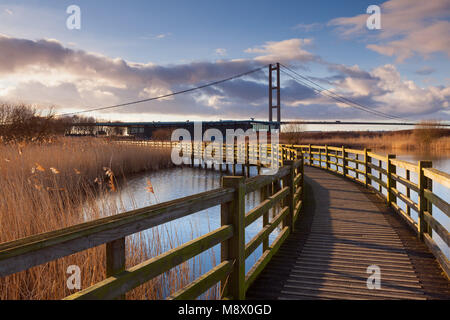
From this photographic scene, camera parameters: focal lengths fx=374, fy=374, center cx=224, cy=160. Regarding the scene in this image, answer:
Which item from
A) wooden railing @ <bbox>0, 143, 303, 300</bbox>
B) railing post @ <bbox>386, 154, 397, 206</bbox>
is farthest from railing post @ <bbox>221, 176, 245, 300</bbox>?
railing post @ <bbox>386, 154, 397, 206</bbox>

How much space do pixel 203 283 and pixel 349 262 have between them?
2469mm

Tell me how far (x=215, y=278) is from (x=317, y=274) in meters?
1.72

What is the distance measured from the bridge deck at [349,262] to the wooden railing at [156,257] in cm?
39

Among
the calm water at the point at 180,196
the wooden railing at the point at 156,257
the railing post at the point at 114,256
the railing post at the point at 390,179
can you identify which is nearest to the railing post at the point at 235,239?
the wooden railing at the point at 156,257

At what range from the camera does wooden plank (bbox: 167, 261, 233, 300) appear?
2.71 m

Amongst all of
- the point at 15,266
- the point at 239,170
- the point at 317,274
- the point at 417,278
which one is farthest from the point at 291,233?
the point at 239,170

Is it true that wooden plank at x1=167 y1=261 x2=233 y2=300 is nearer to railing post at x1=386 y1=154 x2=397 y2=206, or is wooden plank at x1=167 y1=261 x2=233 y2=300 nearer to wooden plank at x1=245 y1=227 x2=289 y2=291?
wooden plank at x1=245 y1=227 x2=289 y2=291

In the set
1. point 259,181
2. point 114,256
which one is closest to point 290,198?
point 259,181

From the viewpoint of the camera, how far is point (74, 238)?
1.77 meters

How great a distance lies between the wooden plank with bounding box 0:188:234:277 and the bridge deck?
191cm

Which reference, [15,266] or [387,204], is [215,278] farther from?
[387,204]

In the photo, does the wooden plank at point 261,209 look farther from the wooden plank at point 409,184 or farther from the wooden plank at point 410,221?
the wooden plank at point 410,221

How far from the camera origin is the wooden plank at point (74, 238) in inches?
61.3

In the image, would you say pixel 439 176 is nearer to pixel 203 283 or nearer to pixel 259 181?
pixel 259 181
